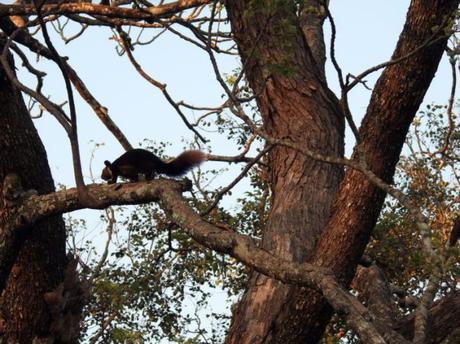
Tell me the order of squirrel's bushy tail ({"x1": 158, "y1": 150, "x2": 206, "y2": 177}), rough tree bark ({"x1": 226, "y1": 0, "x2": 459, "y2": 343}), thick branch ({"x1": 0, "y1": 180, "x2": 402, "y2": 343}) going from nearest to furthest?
thick branch ({"x1": 0, "y1": 180, "x2": 402, "y2": 343})
rough tree bark ({"x1": 226, "y1": 0, "x2": 459, "y2": 343})
squirrel's bushy tail ({"x1": 158, "y1": 150, "x2": 206, "y2": 177})

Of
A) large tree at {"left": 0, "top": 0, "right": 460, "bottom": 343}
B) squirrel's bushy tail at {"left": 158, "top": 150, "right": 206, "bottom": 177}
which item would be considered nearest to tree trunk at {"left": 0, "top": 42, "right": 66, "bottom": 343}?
large tree at {"left": 0, "top": 0, "right": 460, "bottom": 343}

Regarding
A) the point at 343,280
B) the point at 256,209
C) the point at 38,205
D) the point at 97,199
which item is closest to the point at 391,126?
the point at 343,280

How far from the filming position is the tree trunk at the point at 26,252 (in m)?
5.42

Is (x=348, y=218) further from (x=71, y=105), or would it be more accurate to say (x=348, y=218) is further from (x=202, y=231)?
(x=71, y=105)

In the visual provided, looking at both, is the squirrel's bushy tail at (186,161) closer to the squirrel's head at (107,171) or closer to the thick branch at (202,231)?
the squirrel's head at (107,171)

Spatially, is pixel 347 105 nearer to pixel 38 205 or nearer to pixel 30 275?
pixel 38 205

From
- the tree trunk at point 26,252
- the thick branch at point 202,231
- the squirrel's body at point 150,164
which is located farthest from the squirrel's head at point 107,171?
the thick branch at point 202,231

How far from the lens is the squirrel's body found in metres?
6.24

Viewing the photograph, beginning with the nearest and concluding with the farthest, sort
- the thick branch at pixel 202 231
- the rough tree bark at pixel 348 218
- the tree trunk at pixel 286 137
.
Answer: the thick branch at pixel 202 231 < the rough tree bark at pixel 348 218 < the tree trunk at pixel 286 137

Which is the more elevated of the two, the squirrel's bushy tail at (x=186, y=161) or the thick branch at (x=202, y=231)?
the squirrel's bushy tail at (x=186, y=161)

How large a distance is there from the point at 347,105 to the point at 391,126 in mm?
758

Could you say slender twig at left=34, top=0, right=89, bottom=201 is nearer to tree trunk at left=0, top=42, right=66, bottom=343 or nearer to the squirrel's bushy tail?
tree trunk at left=0, top=42, right=66, bottom=343

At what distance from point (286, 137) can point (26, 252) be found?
182cm

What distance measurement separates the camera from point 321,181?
5.38 m
